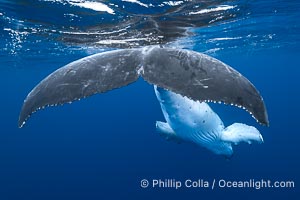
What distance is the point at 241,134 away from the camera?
8031 mm

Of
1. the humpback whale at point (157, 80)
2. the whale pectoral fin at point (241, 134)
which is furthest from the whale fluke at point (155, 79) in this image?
the whale pectoral fin at point (241, 134)

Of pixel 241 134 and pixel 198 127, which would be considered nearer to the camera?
pixel 198 127

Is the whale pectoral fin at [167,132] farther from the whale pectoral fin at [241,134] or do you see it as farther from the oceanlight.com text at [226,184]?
the oceanlight.com text at [226,184]

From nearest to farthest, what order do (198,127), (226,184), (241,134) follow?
(198,127)
(241,134)
(226,184)

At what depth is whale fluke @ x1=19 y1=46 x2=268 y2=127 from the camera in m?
3.56

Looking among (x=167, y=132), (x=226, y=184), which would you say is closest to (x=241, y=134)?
(x=167, y=132)

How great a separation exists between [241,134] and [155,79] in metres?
5.00

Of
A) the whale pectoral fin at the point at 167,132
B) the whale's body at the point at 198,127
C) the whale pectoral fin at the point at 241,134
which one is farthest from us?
the whale pectoral fin at the point at 167,132

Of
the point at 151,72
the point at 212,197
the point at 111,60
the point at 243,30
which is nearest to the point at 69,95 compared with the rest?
the point at 111,60

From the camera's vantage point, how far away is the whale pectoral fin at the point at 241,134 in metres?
7.81

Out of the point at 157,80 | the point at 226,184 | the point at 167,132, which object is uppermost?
the point at 157,80

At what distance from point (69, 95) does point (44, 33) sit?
12063 mm

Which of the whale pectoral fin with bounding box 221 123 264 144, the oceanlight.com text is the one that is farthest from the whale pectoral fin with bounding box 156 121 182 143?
the oceanlight.com text

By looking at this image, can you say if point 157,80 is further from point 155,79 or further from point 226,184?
point 226,184
